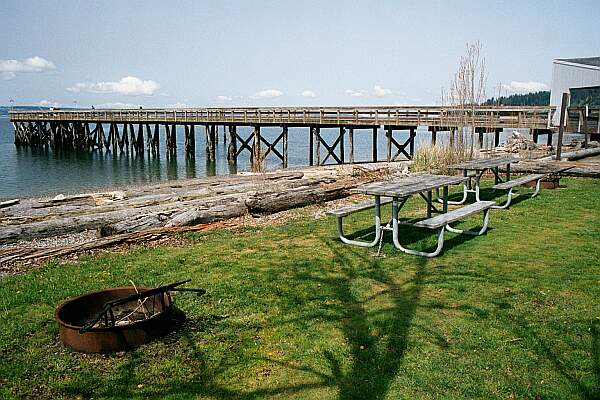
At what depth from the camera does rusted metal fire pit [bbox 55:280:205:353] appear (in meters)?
4.36

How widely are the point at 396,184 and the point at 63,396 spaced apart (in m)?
5.81

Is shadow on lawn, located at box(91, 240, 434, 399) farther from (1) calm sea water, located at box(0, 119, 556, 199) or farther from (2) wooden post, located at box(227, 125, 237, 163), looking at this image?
(2) wooden post, located at box(227, 125, 237, 163)

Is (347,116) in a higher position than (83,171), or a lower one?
higher

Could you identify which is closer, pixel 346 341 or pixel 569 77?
pixel 346 341

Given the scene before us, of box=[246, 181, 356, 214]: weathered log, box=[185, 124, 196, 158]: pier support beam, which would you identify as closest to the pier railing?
box=[185, 124, 196, 158]: pier support beam

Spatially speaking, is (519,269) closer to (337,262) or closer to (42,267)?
(337,262)

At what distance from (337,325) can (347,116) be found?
2318cm

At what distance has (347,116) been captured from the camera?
2727 cm

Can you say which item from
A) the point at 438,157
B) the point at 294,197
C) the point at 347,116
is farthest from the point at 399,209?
the point at 347,116

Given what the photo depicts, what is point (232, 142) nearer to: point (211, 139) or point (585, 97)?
point (211, 139)

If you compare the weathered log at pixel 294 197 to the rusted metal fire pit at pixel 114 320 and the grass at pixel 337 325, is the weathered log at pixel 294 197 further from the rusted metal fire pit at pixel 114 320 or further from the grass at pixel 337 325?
the rusted metal fire pit at pixel 114 320

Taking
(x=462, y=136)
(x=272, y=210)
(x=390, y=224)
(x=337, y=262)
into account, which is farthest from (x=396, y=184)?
(x=462, y=136)

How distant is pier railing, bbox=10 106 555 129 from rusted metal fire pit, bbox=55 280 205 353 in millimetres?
12469

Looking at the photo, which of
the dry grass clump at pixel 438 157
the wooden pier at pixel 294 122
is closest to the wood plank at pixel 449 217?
the dry grass clump at pixel 438 157
